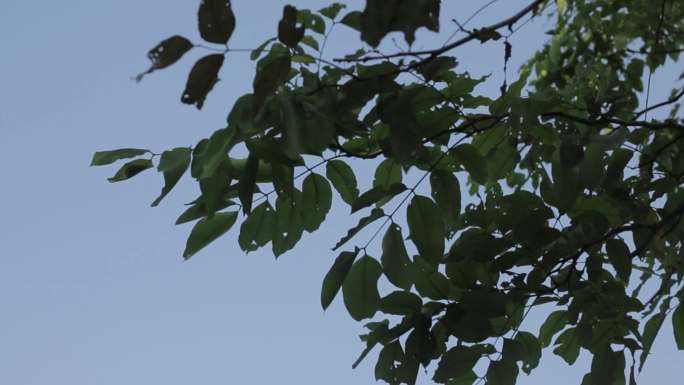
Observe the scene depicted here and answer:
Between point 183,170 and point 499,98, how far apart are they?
2.06 ft

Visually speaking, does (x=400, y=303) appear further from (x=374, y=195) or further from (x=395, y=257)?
(x=374, y=195)

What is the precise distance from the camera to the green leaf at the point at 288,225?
1.88 m

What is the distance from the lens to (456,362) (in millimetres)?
1920

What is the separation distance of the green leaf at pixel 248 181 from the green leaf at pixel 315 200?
252 mm

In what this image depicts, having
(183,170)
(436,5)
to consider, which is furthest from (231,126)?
(436,5)

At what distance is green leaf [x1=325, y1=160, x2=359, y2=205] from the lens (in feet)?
6.19

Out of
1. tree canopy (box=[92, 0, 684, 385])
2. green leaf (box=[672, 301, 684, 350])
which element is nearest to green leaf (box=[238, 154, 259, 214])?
tree canopy (box=[92, 0, 684, 385])

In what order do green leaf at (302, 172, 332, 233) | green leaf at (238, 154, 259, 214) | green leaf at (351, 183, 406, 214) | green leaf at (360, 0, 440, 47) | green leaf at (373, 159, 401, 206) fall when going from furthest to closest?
1. green leaf at (373, 159, 401, 206)
2. green leaf at (302, 172, 332, 233)
3. green leaf at (351, 183, 406, 214)
4. green leaf at (238, 154, 259, 214)
5. green leaf at (360, 0, 440, 47)

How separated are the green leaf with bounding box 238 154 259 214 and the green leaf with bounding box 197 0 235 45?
306 millimetres

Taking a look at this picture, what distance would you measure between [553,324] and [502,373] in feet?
0.78

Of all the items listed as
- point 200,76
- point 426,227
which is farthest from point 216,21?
point 426,227

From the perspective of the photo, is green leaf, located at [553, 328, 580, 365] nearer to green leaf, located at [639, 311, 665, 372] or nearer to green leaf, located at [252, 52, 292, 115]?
green leaf, located at [639, 311, 665, 372]

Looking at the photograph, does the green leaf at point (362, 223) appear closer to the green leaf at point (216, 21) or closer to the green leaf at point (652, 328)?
the green leaf at point (216, 21)

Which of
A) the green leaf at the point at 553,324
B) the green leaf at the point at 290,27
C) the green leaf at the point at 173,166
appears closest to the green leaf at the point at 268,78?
the green leaf at the point at 290,27
